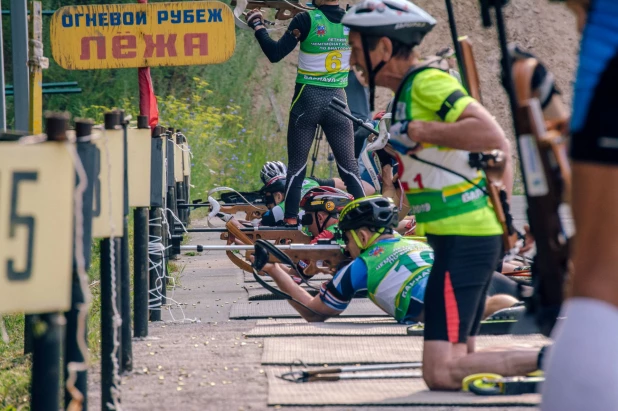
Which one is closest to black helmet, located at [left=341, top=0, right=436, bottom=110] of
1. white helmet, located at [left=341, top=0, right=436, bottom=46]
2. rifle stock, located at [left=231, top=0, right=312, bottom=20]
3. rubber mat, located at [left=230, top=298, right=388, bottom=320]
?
white helmet, located at [left=341, top=0, right=436, bottom=46]

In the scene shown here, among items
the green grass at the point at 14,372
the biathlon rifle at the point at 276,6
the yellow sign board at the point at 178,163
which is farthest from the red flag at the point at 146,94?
the green grass at the point at 14,372

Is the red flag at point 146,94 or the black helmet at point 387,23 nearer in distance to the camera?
the black helmet at point 387,23

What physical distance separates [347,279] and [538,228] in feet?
12.3

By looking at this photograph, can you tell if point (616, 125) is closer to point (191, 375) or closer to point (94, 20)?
point (191, 375)

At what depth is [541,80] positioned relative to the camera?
3514 mm

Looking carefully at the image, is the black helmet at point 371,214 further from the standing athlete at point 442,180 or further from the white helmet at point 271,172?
the white helmet at point 271,172

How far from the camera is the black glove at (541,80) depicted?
3.48 metres

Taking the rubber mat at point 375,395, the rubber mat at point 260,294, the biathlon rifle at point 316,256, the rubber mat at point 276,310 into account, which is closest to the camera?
the rubber mat at point 375,395

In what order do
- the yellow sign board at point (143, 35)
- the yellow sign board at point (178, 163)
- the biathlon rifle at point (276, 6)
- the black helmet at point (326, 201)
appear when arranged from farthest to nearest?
the yellow sign board at point (178, 163) < the biathlon rifle at point (276, 6) < the black helmet at point (326, 201) < the yellow sign board at point (143, 35)

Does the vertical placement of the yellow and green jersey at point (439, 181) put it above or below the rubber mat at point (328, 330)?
Answer: above

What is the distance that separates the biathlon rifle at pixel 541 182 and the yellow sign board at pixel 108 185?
179 centimetres

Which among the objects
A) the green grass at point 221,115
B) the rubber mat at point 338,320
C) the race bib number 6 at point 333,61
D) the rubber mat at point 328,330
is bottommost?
the green grass at point 221,115

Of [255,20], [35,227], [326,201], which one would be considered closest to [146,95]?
[255,20]

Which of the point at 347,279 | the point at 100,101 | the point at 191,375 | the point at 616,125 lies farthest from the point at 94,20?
the point at 100,101
